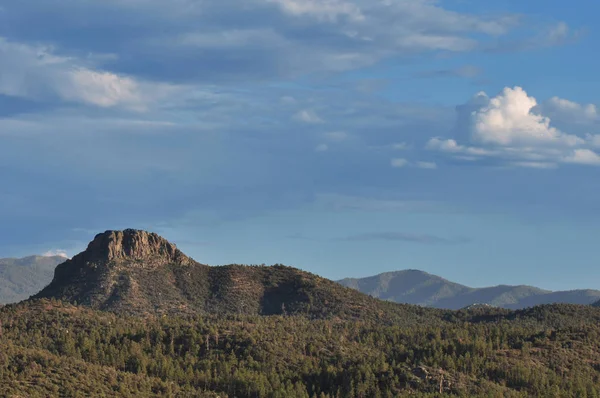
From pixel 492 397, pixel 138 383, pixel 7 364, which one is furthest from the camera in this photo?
pixel 492 397

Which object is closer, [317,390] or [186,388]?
[186,388]

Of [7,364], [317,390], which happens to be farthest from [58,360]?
[317,390]

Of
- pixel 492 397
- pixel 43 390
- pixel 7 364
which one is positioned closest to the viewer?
pixel 43 390

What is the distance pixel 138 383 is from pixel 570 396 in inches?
3254

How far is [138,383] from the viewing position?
171 m

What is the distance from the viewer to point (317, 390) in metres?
196

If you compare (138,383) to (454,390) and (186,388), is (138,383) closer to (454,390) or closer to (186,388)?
(186,388)

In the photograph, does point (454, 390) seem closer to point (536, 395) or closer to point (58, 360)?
point (536, 395)

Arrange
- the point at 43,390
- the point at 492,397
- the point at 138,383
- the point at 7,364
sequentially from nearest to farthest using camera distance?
the point at 43,390
the point at 7,364
the point at 138,383
the point at 492,397

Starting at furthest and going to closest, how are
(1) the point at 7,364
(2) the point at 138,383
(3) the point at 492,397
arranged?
1. (3) the point at 492,397
2. (2) the point at 138,383
3. (1) the point at 7,364

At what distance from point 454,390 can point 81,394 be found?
252ft

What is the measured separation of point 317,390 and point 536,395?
4324 centimetres

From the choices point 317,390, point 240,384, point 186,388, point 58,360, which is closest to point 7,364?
point 58,360

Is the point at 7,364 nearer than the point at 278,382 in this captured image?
Yes
